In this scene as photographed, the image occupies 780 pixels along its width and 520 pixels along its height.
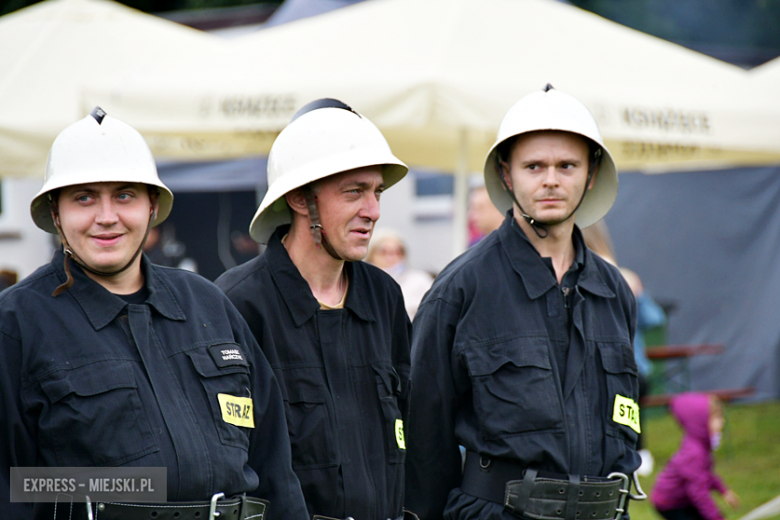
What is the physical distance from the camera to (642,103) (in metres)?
5.05

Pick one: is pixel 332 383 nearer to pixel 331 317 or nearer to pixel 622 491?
pixel 331 317

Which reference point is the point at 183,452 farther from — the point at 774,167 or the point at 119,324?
the point at 774,167

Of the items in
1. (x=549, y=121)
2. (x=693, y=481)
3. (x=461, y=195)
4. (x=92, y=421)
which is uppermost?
(x=461, y=195)

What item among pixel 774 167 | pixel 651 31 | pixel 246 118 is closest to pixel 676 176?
pixel 774 167

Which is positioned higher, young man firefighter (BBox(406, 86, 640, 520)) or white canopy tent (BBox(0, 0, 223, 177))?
white canopy tent (BBox(0, 0, 223, 177))

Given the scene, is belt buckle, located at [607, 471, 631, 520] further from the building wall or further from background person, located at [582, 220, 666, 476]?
the building wall

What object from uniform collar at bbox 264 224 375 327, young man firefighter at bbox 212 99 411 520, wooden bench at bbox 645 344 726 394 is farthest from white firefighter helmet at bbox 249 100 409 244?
wooden bench at bbox 645 344 726 394

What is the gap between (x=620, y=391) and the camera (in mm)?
3066

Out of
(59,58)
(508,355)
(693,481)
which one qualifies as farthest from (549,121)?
(59,58)

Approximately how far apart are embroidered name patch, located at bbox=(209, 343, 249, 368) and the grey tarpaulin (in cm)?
867

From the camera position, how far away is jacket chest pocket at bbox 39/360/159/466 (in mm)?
2182

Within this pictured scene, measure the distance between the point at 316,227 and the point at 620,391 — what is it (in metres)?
1.18

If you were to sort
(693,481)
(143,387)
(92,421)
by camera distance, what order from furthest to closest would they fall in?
(693,481) < (143,387) < (92,421)

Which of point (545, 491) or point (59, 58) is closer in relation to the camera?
point (545, 491)
